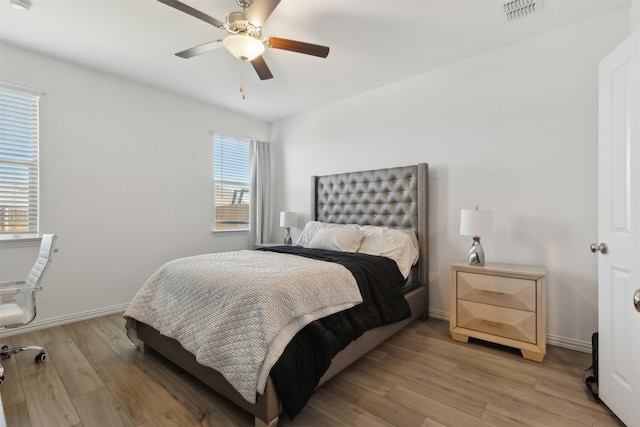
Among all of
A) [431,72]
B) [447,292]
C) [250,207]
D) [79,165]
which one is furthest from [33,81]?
[447,292]

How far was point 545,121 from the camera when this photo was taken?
2605 mm

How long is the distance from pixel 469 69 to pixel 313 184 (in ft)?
7.67

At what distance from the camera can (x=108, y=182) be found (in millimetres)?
3361

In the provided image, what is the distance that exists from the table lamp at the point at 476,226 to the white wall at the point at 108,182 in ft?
11.3

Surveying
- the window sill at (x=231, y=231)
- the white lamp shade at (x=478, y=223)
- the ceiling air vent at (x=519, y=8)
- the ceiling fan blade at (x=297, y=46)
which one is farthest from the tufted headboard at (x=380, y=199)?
the ceiling fan blade at (x=297, y=46)

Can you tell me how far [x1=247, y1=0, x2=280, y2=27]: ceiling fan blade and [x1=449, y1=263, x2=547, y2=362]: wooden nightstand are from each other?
2.48 meters

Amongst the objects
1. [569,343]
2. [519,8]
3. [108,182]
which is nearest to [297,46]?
[519,8]

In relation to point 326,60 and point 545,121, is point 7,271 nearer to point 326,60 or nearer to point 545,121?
point 326,60

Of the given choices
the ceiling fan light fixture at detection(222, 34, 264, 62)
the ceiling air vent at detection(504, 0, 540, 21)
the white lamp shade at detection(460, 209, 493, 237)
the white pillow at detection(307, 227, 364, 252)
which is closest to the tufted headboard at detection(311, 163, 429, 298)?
the white pillow at detection(307, 227, 364, 252)

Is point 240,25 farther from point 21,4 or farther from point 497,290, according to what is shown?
point 497,290

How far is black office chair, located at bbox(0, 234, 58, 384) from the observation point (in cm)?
206

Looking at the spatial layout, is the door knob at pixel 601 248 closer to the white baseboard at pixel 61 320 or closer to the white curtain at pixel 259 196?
the white curtain at pixel 259 196

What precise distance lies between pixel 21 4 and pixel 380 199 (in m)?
3.60

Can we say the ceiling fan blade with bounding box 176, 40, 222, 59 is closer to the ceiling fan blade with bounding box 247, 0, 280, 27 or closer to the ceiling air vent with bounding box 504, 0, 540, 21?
the ceiling fan blade with bounding box 247, 0, 280, 27
